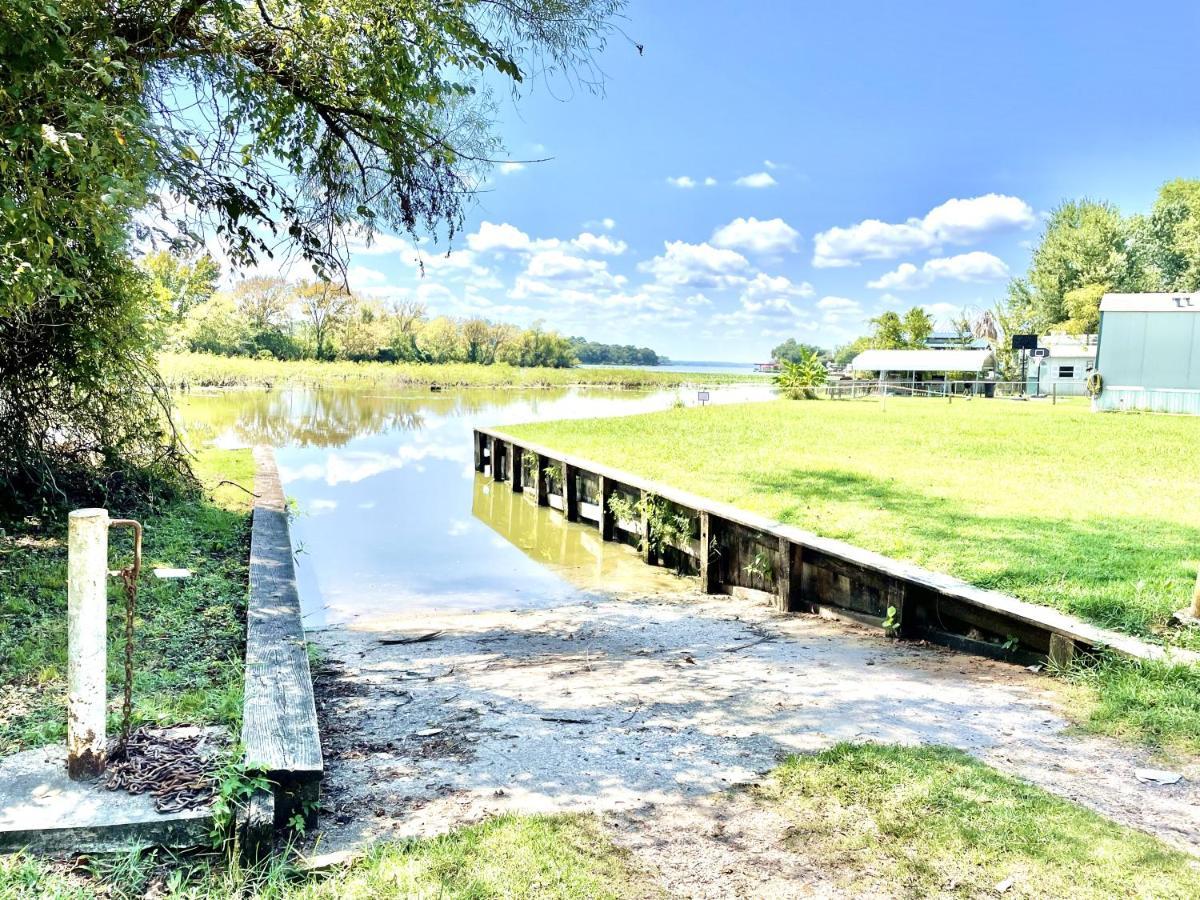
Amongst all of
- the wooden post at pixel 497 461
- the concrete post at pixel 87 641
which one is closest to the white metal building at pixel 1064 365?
the wooden post at pixel 497 461

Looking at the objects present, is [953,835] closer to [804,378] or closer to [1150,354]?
[1150,354]

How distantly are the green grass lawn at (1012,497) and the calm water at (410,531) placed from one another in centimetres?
165

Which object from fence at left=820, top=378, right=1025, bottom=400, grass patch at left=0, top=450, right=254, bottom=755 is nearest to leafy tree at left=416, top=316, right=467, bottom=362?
fence at left=820, top=378, right=1025, bottom=400

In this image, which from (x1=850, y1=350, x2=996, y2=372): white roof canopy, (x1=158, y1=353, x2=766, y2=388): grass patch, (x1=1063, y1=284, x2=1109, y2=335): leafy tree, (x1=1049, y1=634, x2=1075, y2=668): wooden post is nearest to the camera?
(x1=1049, y1=634, x2=1075, y2=668): wooden post

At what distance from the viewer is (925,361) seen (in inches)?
1865

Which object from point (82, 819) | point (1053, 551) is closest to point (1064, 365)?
point (1053, 551)

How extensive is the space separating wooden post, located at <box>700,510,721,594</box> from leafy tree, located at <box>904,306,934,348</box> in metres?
54.1

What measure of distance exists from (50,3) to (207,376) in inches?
1558

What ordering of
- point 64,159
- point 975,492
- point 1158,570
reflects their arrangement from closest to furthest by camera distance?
point 64,159 < point 1158,570 < point 975,492

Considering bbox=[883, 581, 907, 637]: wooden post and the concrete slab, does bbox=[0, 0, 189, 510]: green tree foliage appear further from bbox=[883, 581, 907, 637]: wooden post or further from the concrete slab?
bbox=[883, 581, 907, 637]: wooden post

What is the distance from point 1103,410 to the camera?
2403cm

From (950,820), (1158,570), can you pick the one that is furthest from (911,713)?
(1158,570)

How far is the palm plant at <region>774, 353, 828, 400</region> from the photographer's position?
34.1m

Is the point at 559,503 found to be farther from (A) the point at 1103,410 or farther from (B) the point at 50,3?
(A) the point at 1103,410
